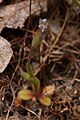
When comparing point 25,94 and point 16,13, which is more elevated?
point 16,13

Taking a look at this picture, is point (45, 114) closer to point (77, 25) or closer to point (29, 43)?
point (29, 43)

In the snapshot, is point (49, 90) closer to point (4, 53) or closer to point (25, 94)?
point (25, 94)

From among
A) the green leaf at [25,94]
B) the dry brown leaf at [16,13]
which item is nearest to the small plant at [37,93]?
the green leaf at [25,94]

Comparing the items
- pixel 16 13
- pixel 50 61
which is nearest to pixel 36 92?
pixel 50 61

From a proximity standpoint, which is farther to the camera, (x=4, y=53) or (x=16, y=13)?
(x=16, y=13)

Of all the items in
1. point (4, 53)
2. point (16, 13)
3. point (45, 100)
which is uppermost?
point (16, 13)

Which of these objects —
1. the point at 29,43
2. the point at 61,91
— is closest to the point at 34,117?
the point at 61,91
